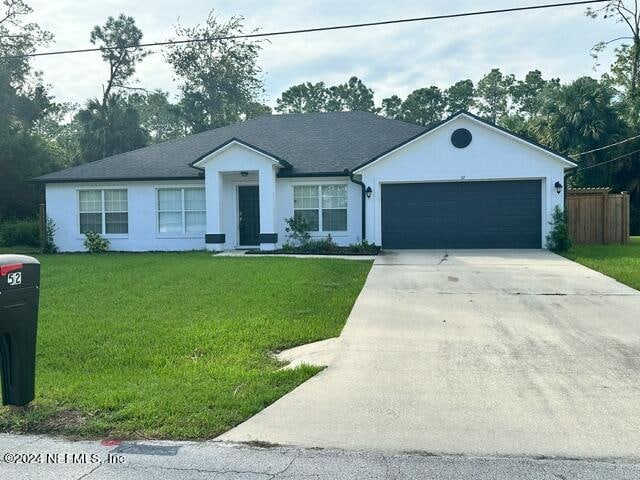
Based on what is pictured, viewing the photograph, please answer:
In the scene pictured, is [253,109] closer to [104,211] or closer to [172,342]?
[104,211]

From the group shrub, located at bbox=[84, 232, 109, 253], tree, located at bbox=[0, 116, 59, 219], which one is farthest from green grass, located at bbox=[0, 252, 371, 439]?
tree, located at bbox=[0, 116, 59, 219]

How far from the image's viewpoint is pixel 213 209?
1948 centimetres


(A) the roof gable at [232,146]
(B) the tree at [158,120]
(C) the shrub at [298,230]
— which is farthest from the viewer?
(B) the tree at [158,120]

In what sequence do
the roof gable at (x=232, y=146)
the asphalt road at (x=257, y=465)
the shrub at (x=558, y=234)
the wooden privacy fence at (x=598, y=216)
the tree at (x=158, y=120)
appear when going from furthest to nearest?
the tree at (x=158, y=120) → the wooden privacy fence at (x=598, y=216) → the roof gable at (x=232, y=146) → the shrub at (x=558, y=234) → the asphalt road at (x=257, y=465)

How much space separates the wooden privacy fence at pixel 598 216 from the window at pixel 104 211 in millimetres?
15580

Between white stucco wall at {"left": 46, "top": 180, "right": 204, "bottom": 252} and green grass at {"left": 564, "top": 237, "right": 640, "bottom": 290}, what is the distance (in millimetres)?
11937

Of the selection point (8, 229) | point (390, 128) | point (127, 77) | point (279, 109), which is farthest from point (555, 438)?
point (279, 109)

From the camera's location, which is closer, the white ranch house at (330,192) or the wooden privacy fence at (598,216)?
the white ranch house at (330,192)

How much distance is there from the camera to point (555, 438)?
15.7 feet

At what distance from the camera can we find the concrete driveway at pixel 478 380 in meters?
4.82

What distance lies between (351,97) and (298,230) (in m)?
52.4

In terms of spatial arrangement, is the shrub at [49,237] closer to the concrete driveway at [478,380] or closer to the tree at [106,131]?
the concrete driveway at [478,380]

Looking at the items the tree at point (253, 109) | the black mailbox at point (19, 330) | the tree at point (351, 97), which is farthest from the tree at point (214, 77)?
the black mailbox at point (19, 330)

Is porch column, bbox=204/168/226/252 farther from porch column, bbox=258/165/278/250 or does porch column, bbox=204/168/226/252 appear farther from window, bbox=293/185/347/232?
window, bbox=293/185/347/232
